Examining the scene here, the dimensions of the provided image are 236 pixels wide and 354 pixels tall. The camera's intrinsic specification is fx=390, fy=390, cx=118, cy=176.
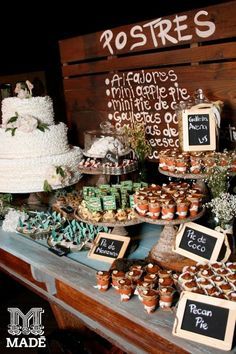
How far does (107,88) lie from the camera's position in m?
3.34

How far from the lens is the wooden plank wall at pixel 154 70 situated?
2.50m

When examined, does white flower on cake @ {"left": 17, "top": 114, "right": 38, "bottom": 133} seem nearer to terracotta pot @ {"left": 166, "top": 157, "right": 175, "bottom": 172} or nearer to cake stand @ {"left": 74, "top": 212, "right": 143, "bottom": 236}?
cake stand @ {"left": 74, "top": 212, "right": 143, "bottom": 236}

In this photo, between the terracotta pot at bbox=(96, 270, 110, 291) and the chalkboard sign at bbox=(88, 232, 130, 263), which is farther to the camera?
the chalkboard sign at bbox=(88, 232, 130, 263)

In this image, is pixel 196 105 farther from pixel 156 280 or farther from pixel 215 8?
pixel 156 280

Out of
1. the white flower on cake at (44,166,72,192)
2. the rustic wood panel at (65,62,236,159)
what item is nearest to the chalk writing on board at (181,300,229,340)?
the rustic wood panel at (65,62,236,159)

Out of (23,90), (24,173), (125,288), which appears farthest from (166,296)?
(23,90)

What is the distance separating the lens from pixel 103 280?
1.95 metres

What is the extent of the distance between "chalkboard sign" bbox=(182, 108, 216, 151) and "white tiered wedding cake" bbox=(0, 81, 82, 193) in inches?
40.8

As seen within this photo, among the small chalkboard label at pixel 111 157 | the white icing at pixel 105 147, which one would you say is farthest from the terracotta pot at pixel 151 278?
the white icing at pixel 105 147

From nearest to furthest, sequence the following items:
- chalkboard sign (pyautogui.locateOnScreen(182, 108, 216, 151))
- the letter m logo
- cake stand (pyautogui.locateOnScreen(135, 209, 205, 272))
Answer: cake stand (pyautogui.locateOnScreen(135, 209, 205, 272)) → chalkboard sign (pyautogui.locateOnScreen(182, 108, 216, 151)) → the letter m logo

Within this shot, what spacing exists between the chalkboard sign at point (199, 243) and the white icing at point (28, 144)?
132 centimetres

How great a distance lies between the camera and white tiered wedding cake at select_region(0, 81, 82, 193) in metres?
2.83

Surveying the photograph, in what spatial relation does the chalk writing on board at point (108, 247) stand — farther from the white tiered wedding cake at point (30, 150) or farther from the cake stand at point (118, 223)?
the white tiered wedding cake at point (30, 150)

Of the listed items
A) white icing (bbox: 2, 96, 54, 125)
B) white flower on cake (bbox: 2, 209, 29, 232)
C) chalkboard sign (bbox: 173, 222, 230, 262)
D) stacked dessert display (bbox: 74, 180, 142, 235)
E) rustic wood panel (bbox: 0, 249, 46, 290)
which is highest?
white icing (bbox: 2, 96, 54, 125)
